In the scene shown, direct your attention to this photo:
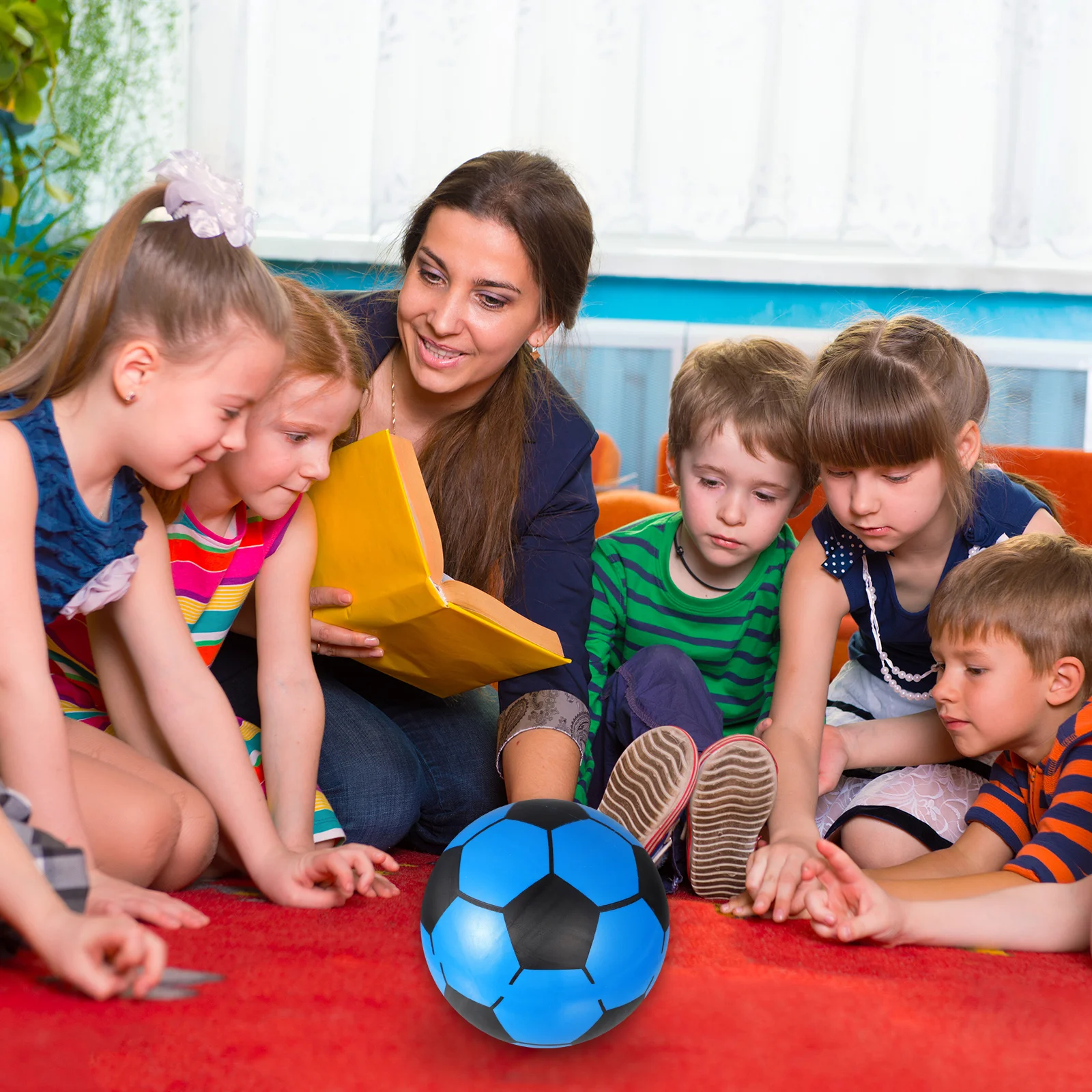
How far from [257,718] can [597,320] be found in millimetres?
1538

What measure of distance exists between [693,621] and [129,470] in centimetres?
77

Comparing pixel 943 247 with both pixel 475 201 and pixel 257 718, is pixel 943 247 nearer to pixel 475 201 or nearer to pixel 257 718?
pixel 475 201

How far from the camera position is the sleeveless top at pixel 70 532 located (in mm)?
903

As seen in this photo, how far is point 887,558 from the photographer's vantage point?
1322 millimetres

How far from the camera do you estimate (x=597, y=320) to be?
2584 mm

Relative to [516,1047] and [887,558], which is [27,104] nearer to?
[887,558]

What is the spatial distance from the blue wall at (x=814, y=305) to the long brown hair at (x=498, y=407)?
1.12m

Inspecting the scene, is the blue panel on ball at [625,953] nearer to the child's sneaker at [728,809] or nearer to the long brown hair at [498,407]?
the child's sneaker at [728,809]

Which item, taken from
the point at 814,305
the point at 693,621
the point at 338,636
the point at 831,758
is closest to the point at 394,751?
the point at 338,636

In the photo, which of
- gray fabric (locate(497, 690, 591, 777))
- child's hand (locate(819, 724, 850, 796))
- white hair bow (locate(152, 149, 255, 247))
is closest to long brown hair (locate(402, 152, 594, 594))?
gray fabric (locate(497, 690, 591, 777))

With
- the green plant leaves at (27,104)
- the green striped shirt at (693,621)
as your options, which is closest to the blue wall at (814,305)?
the green plant leaves at (27,104)

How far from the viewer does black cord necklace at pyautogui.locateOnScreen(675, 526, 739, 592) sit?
1.45 meters

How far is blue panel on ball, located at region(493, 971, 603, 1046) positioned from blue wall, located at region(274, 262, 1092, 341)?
1.95 metres

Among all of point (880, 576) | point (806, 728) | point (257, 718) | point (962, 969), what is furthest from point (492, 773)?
point (962, 969)
